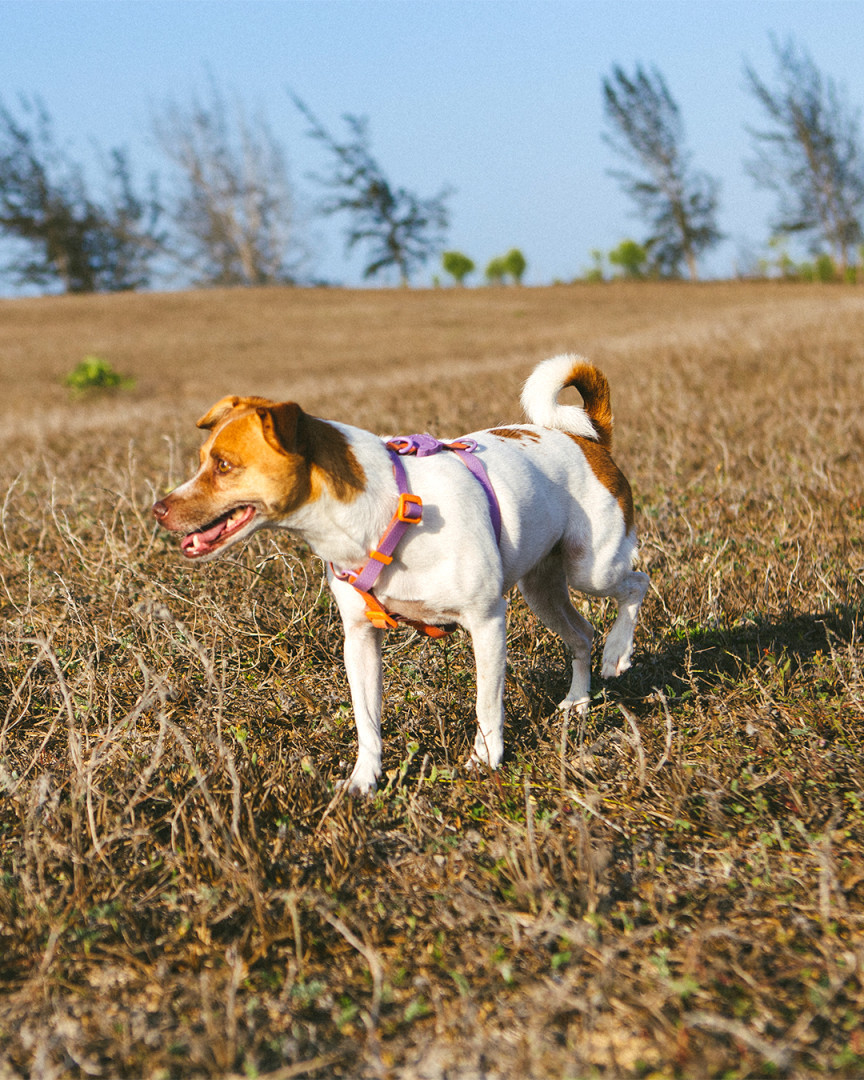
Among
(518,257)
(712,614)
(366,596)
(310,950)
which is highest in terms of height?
(518,257)

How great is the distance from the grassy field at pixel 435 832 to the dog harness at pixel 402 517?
1.62 ft

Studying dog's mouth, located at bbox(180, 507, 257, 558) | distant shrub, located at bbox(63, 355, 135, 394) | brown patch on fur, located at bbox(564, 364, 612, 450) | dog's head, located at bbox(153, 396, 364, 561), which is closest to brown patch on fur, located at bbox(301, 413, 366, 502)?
dog's head, located at bbox(153, 396, 364, 561)

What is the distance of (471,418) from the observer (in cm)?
799

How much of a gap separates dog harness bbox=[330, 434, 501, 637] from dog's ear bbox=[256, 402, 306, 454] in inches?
14.8

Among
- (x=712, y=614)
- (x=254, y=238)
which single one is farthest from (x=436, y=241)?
(x=712, y=614)

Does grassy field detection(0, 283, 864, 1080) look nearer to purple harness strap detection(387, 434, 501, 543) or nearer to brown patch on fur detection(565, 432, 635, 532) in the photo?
brown patch on fur detection(565, 432, 635, 532)

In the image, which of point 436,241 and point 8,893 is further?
point 436,241

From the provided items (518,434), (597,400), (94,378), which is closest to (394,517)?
(518,434)

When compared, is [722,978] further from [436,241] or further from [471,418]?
[436,241]

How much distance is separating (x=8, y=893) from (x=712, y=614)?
115 inches

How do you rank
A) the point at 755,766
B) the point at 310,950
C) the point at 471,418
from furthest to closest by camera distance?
1. the point at 471,418
2. the point at 755,766
3. the point at 310,950

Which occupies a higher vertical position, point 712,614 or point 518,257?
point 518,257

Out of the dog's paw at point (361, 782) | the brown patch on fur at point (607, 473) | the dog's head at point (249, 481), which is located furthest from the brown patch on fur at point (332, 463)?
the brown patch on fur at point (607, 473)

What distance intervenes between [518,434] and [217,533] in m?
1.26
